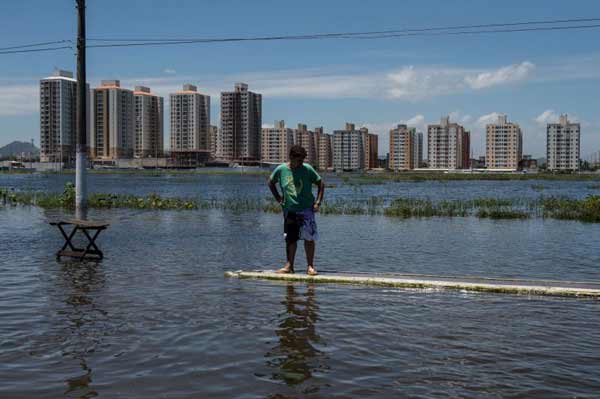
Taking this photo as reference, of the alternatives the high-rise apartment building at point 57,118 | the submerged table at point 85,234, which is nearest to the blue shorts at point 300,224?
the submerged table at point 85,234

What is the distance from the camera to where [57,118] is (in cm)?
18225

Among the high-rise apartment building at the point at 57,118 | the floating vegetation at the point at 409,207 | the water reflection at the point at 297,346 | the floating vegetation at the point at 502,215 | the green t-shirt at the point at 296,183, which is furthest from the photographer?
the high-rise apartment building at the point at 57,118

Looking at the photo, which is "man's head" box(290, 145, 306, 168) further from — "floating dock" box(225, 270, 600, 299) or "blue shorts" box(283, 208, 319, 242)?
"floating dock" box(225, 270, 600, 299)

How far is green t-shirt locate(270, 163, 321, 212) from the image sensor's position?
1086cm

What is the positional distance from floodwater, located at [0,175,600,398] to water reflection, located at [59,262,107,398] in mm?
23

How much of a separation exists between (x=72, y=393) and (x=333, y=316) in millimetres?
3813

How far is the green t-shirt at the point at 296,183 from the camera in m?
10.9

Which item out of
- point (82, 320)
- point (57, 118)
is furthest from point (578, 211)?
point (57, 118)

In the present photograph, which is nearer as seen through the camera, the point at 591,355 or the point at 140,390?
the point at 140,390

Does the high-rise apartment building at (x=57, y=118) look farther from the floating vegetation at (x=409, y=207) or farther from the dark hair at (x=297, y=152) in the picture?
the dark hair at (x=297, y=152)

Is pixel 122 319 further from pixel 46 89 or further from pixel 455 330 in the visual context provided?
pixel 46 89

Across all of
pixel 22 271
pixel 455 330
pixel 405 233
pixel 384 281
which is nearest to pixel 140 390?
pixel 455 330

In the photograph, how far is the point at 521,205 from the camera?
36.8 metres

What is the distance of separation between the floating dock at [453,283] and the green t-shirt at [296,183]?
1.25m
